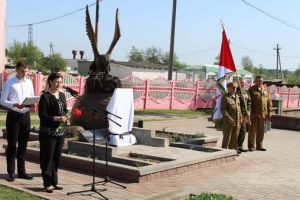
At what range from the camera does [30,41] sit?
232 feet

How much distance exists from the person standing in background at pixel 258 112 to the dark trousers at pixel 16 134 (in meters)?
6.00

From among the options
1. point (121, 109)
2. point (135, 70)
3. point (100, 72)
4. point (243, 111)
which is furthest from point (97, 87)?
point (135, 70)

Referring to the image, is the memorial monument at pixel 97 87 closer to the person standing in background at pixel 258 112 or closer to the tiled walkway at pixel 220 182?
the tiled walkway at pixel 220 182

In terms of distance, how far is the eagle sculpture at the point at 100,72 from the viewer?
1150 cm

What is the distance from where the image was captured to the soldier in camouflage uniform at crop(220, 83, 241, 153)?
34.1 ft

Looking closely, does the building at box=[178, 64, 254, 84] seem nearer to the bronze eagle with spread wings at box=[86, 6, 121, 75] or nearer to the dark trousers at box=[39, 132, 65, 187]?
the bronze eagle with spread wings at box=[86, 6, 121, 75]

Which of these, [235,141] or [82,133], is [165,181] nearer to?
[82,133]

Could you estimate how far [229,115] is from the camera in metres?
10.4

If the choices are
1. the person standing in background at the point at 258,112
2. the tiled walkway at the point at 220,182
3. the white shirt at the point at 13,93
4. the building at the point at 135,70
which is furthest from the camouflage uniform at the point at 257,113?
the building at the point at 135,70

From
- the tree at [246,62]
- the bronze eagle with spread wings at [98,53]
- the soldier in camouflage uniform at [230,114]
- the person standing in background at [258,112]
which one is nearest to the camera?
the soldier in camouflage uniform at [230,114]

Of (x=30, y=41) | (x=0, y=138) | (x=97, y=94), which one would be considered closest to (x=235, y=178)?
(x=97, y=94)

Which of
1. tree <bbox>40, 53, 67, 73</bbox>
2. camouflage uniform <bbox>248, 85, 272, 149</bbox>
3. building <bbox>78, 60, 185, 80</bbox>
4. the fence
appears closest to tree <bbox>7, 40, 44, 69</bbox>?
tree <bbox>40, 53, 67, 73</bbox>

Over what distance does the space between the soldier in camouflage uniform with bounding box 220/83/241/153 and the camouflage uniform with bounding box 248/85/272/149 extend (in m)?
0.96

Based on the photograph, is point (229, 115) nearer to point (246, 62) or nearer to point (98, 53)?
point (98, 53)
